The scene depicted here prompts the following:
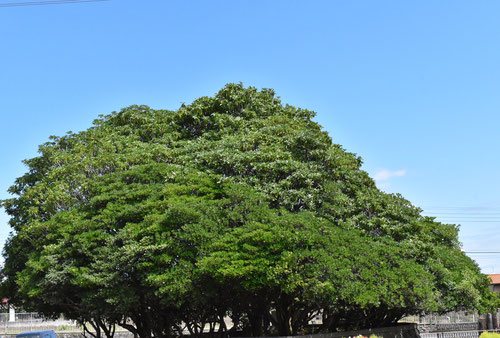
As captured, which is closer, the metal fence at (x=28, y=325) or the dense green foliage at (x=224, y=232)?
the dense green foliage at (x=224, y=232)

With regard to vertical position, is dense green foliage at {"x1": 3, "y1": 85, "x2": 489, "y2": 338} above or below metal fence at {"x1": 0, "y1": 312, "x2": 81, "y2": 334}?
above

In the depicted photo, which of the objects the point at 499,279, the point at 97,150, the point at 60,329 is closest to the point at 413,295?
the point at 97,150

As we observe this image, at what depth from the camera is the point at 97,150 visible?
77.6 ft

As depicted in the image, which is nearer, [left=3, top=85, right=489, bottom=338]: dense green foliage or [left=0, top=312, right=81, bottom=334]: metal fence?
[left=3, top=85, right=489, bottom=338]: dense green foliage

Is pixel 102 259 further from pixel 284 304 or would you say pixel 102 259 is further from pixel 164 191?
pixel 284 304

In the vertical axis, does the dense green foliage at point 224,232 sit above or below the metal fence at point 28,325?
above

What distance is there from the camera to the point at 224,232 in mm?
18047

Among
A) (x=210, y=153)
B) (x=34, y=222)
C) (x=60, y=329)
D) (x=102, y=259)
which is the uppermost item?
(x=210, y=153)

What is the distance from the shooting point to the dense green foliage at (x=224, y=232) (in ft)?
56.1

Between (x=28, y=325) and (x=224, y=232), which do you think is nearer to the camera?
(x=224, y=232)

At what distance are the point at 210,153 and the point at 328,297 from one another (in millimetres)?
7329

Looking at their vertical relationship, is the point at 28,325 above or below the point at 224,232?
below

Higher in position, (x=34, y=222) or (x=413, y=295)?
(x=34, y=222)

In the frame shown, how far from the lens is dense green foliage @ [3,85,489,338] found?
17094 mm
